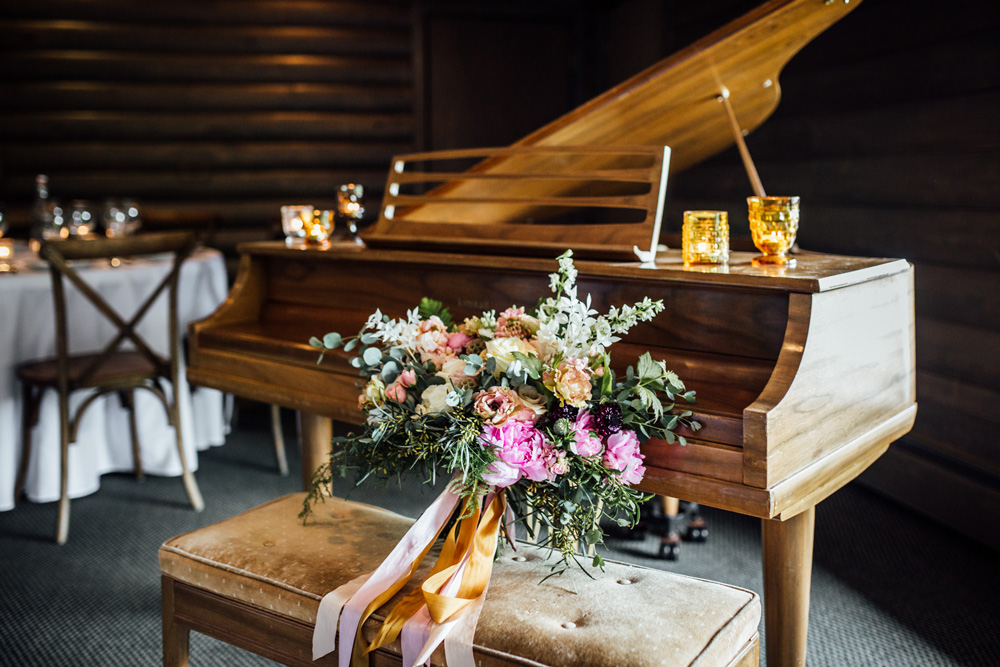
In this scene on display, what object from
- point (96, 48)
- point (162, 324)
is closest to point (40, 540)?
point (162, 324)

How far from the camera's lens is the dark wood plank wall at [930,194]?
263cm

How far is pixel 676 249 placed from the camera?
216cm

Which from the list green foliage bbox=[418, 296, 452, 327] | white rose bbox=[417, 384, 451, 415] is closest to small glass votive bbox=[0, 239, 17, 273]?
green foliage bbox=[418, 296, 452, 327]

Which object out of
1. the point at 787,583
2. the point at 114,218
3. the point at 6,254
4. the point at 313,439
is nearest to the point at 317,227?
the point at 313,439

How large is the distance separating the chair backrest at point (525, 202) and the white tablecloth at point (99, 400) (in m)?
1.58

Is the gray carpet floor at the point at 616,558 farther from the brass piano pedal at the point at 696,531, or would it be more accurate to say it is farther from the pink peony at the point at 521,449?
the pink peony at the point at 521,449

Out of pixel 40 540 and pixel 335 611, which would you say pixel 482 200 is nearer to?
pixel 335 611

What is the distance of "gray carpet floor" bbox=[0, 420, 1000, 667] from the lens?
2.06 meters

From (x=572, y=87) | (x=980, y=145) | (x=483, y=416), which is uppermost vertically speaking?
(x=572, y=87)

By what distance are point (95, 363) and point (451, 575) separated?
2.07 meters

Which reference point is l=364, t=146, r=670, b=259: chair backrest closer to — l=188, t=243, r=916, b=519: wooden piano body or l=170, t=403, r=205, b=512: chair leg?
l=188, t=243, r=916, b=519: wooden piano body

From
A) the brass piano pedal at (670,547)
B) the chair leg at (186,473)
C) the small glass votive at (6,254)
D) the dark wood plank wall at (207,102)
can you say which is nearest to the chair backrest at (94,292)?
the chair leg at (186,473)

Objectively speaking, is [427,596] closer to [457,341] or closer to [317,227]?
[457,341]

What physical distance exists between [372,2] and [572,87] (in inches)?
55.5
